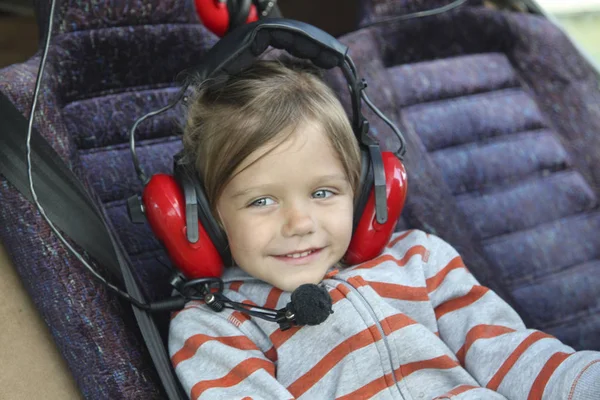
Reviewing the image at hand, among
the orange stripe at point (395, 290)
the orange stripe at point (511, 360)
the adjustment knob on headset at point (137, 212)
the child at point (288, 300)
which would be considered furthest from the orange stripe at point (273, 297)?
the orange stripe at point (511, 360)

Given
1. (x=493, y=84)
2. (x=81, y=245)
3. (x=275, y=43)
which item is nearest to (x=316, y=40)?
(x=275, y=43)

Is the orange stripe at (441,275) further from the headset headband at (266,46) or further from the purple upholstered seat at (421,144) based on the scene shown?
the headset headband at (266,46)

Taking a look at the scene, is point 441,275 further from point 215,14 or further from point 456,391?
point 215,14

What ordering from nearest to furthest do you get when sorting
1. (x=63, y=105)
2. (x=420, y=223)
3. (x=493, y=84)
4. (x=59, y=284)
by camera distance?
(x=59, y=284) → (x=63, y=105) → (x=420, y=223) → (x=493, y=84)

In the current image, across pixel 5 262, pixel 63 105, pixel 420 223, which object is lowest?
pixel 420 223

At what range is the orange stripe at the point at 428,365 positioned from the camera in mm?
1052

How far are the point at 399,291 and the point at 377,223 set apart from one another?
0.10 metres

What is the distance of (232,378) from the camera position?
1.01 meters

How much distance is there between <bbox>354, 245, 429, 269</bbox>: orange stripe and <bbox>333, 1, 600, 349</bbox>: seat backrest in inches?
8.0

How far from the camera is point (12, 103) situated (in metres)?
1.10

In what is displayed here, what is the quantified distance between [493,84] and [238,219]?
33.8 inches

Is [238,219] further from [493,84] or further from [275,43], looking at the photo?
[493,84]

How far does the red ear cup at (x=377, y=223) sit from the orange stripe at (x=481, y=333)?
18 centimetres

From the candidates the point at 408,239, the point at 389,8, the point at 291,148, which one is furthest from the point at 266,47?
the point at 389,8
